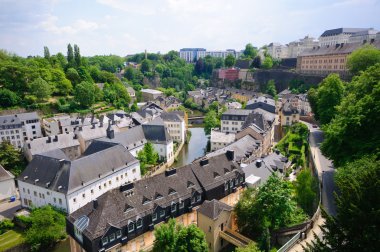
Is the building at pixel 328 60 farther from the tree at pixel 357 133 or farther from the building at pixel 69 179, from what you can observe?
the building at pixel 69 179

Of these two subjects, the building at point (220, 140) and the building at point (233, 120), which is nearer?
the building at point (220, 140)

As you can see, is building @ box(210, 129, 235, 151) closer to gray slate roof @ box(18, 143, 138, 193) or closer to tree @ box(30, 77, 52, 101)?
gray slate roof @ box(18, 143, 138, 193)

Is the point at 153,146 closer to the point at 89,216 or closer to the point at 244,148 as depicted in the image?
the point at 244,148

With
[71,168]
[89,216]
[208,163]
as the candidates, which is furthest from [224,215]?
[71,168]

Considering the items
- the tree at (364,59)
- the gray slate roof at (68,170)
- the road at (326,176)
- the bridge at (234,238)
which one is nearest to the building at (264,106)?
the road at (326,176)

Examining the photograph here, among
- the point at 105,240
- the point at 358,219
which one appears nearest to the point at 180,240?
the point at 105,240

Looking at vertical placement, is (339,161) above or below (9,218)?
above
